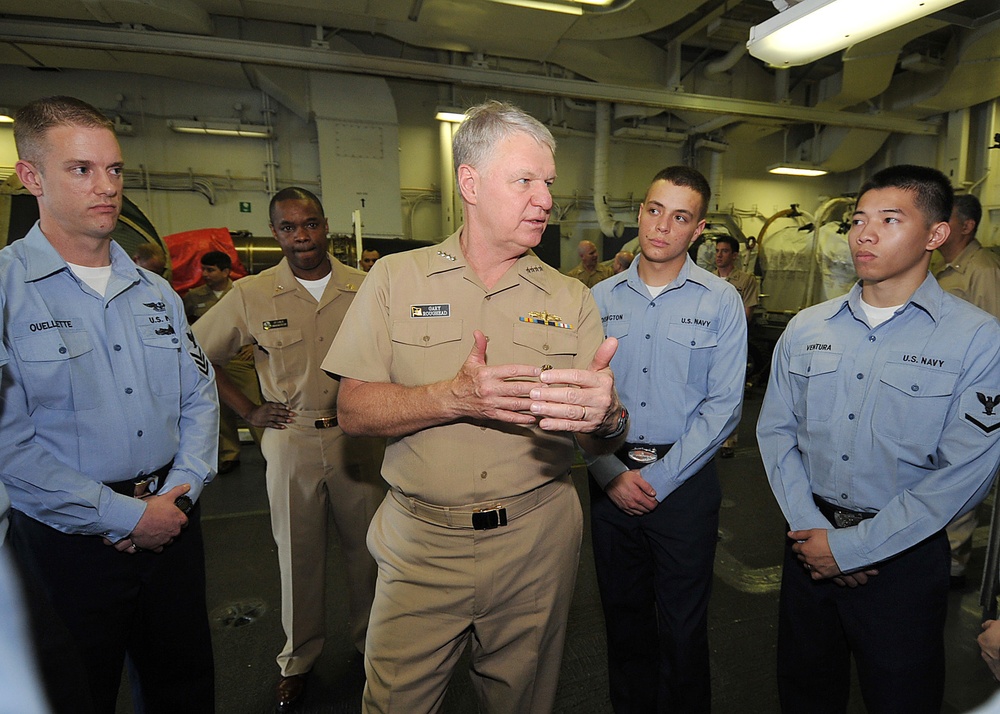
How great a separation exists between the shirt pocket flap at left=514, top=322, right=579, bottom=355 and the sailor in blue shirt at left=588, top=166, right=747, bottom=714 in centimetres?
63

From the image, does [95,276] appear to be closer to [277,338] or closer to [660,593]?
[277,338]

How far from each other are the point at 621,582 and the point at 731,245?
5289mm

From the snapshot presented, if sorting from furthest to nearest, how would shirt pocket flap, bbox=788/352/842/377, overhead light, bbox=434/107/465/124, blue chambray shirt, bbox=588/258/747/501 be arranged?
overhead light, bbox=434/107/465/124 → blue chambray shirt, bbox=588/258/747/501 → shirt pocket flap, bbox=788/352/842/377

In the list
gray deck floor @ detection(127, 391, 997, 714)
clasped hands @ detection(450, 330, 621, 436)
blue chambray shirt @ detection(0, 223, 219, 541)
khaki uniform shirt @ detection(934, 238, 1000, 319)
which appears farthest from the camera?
khaki uniform shirt @ detection(934, 238, 1000, 319)

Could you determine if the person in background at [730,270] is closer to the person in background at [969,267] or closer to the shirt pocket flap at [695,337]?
the person in background at [969,267]

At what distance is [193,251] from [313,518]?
6.32 m

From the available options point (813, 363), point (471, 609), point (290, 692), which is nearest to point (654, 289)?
point (813, 363)

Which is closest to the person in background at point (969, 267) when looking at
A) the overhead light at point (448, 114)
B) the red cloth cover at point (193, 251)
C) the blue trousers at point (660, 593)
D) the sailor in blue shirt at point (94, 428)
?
the blue trousers at point (660, 593)

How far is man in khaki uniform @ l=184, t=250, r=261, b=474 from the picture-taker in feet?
17.2

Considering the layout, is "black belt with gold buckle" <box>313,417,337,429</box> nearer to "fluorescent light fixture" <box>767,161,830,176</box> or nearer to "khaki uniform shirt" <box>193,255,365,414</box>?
"khaki uniform shirt" <box>193,255,365,414</box>

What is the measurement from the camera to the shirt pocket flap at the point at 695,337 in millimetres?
2146

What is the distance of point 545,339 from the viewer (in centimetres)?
166

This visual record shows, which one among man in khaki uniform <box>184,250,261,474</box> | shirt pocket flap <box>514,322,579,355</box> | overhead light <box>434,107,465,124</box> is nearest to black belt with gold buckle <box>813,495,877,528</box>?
shirt pocket flap <box>514,322,579,355</box>

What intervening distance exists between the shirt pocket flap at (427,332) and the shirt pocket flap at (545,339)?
182 millimetres
